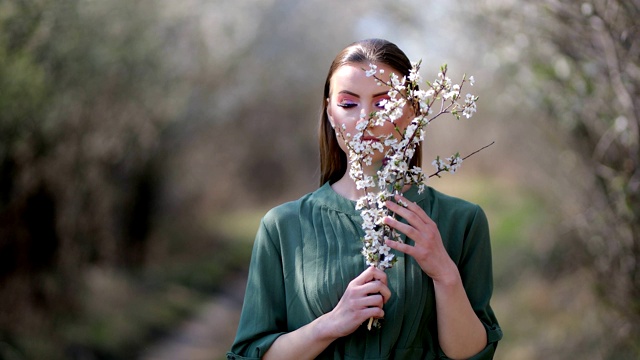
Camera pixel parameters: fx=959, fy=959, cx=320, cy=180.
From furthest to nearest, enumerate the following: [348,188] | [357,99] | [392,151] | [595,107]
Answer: [595,107] < [348,188] < [357,99] < [392,151]

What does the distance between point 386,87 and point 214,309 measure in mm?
9693

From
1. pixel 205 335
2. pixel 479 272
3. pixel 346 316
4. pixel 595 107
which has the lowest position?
pixel 346 316

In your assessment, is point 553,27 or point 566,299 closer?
point 553,27

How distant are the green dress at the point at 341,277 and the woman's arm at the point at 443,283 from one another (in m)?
0.06

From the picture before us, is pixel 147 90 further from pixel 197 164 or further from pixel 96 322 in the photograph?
pixel 197 164

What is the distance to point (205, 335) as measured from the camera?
10.8m

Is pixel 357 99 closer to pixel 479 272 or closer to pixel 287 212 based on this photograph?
pixel 287 212

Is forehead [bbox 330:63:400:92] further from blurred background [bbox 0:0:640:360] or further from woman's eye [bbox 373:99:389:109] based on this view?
blurred background [bbox 0:0:640:360]

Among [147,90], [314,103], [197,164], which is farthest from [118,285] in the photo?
[314,103]

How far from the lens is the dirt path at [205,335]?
9.91m

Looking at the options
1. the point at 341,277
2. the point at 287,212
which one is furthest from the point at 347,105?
the point at 341,277

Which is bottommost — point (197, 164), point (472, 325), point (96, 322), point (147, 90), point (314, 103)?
point (472, 325)

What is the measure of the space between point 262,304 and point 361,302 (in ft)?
1.31

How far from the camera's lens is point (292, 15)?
16.1 metres
